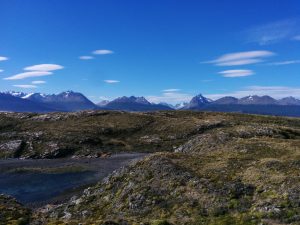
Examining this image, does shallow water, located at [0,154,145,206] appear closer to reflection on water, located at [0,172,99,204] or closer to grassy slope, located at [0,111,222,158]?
reflection on water, located at [0,172,99,204]

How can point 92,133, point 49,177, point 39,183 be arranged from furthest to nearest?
point 92,133 < point 49,177 < point 39,183

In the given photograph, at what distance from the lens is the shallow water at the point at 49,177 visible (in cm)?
7075

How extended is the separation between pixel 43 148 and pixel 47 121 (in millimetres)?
33235

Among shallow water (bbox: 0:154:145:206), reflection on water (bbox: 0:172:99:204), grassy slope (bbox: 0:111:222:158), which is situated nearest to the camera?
shallow water (bbox: 0:154:145:206)

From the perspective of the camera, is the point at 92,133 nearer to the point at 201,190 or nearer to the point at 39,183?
the point at 39,183

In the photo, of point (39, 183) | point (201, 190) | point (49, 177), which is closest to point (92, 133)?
point (49, 177)

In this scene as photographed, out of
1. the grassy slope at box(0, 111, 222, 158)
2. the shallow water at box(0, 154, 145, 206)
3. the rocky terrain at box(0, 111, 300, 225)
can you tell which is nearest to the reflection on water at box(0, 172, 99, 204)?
the shallow water at box(0, 154, 145, 206)

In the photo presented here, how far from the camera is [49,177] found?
87.7 m

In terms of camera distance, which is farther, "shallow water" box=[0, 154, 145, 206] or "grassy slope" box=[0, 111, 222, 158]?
"grassy slope" box=[0, 111, 222, 158]

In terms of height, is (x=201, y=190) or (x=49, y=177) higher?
(x=201, y=190)

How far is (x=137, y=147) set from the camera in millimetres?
128250

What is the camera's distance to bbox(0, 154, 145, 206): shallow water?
7075cm

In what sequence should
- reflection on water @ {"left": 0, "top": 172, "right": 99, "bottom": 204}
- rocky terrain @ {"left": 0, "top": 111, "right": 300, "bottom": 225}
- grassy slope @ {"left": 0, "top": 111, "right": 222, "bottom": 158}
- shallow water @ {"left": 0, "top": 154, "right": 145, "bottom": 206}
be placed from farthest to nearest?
grassy slope @ {"left": 0, "top": 111, "right": 222, "bottom": 158}, reflection on water @ {"left": 0, "top": 172, "right": 99, "bottom": 204}, shallow water @ {"left": 0, "top": 154, "right": 145, "bottom": 206}, rocky terrain @ {"left": 0, "top": 111, "right": 300, "bottom": 225}

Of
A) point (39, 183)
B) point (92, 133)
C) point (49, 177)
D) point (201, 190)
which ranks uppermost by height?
point (92, 133)
